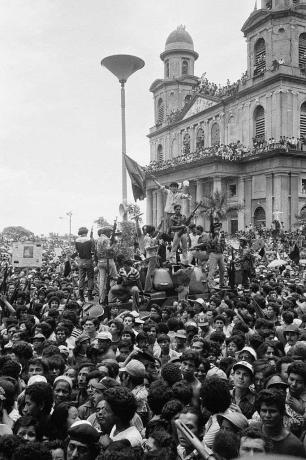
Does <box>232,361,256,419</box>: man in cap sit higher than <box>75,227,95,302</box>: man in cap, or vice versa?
<box>75,227,95,302</box>: man in cap

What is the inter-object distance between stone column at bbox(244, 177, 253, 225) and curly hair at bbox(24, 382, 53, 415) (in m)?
37.9

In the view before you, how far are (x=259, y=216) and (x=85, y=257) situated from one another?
29.7m

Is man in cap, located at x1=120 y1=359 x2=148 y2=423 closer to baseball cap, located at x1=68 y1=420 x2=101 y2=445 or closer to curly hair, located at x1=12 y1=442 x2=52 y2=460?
baseball cap, located at x1=68 y1=420 x2=101 y2=445

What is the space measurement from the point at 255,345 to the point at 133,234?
19.4 meters

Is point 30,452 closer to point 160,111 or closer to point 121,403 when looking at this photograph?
point 121,403

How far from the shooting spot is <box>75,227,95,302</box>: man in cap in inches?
525

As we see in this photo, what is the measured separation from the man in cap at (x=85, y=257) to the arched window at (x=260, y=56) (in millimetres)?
32203

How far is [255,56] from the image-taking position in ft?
139

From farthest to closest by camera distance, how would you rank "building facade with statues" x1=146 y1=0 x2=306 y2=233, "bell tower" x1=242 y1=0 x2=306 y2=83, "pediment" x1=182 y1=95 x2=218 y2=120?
"pediment" x1=182 y1=95 x2=218 y2=120
"bell tower" x1=242 y1=0 x2=306 y2=83
"building facade with statues" x1=146 y1=0 x2=306 y2=233

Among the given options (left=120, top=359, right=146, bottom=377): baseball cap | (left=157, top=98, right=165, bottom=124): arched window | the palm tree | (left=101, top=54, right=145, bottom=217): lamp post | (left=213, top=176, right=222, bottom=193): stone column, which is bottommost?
(left=120, top=359, right=146, bottom=377): baseball cap

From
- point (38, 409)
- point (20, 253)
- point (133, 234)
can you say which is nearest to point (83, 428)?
point (38, 409)

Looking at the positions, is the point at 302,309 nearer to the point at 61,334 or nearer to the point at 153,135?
the point at 61,334

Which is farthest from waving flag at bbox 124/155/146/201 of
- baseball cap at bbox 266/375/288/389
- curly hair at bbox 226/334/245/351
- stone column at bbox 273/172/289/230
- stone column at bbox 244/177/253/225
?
stone column at bbox 244/177/253/225

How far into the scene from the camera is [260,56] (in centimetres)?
4194
